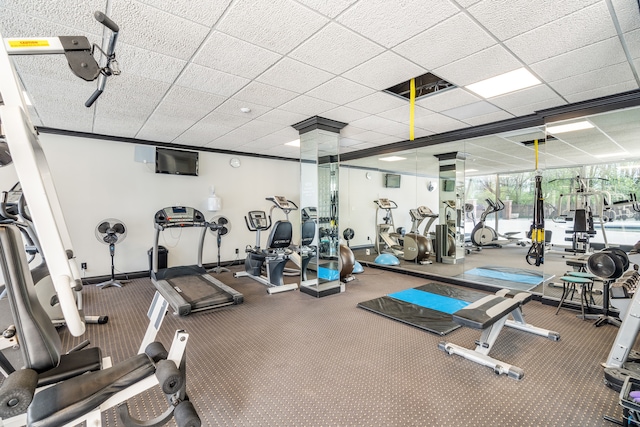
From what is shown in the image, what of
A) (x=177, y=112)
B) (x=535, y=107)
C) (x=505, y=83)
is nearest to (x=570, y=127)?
(x=535, y=107)

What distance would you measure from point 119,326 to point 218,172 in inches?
151

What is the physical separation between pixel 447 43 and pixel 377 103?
1.40 meters

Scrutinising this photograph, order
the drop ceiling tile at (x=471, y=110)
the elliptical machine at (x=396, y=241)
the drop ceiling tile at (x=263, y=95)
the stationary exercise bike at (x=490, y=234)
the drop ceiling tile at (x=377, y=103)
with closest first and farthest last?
the drop ceiling tile at (x=263, y=95) < the drop ceiling tile at (x=377, y=103) < the drop ceiling tile at (x=471, y=110) < the elliptical machine at (x=396, y=241) < the stationary exercise bike at (x=490, y=234)

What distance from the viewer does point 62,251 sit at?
1372 mm

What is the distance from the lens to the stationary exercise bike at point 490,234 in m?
7.96

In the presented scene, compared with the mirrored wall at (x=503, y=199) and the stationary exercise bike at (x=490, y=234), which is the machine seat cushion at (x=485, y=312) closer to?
the mirrored wall at (x=503, y=199)

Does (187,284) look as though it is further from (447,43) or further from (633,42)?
(633,42)

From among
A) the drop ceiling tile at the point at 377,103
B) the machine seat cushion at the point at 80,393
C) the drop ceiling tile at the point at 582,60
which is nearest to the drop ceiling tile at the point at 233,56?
the drop ceiling tile at the point at 377,103

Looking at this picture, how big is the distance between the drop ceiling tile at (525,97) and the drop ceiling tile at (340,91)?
1.61 m

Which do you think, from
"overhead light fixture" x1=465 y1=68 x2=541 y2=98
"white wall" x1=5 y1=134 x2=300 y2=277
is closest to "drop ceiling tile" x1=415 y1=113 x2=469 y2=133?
"overhead light fixture" x1=465 y1=68 x2=541 y2=98

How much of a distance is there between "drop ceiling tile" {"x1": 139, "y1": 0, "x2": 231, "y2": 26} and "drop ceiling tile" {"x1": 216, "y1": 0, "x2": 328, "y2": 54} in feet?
0.19

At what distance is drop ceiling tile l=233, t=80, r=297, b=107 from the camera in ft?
10.5

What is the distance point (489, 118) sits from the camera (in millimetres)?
4336

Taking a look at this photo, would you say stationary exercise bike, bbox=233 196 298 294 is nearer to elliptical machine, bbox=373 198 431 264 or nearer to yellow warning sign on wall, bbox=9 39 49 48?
elliptical machine, bbox=373 198 431 264
